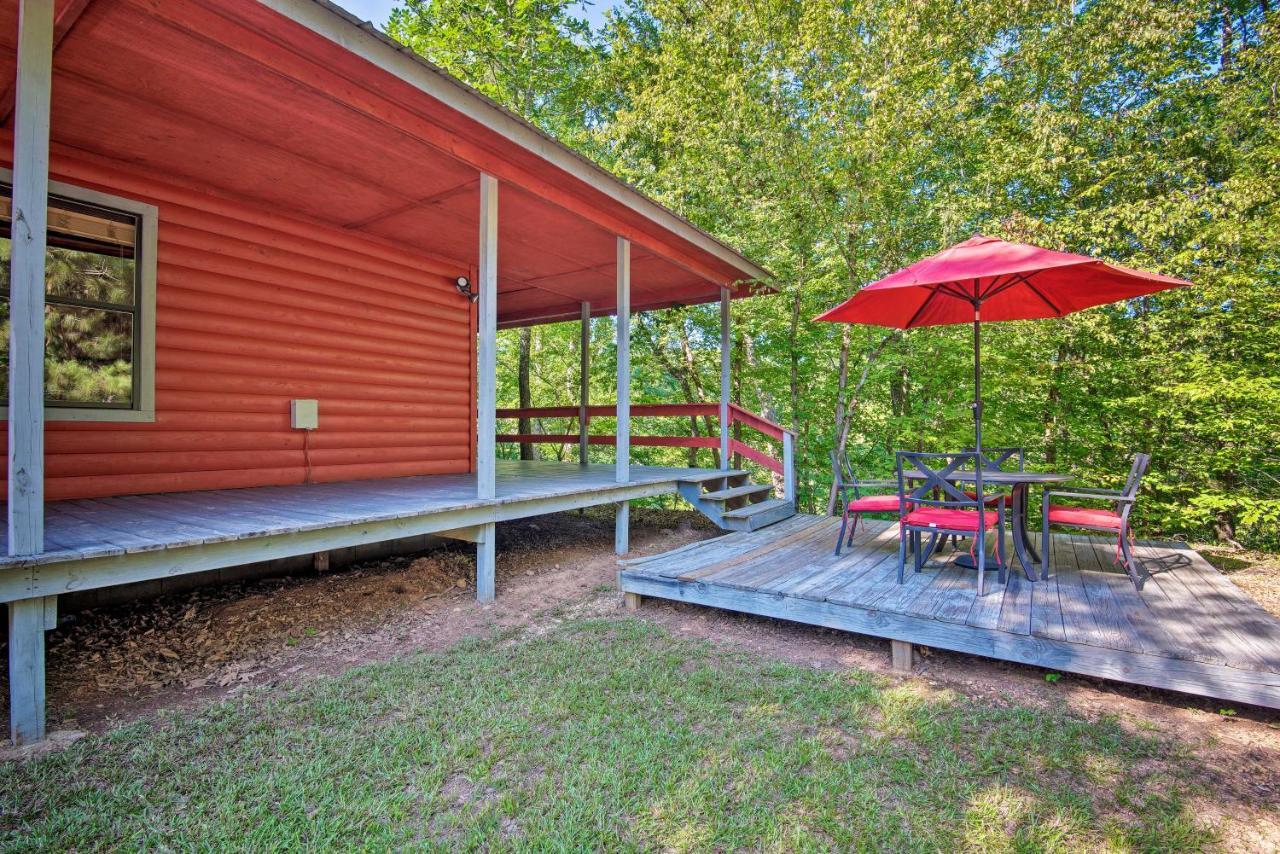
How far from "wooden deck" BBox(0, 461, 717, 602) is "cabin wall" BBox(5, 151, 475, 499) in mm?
271

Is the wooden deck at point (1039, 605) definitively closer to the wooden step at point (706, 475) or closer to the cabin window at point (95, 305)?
the wooden step at point (706, 475)

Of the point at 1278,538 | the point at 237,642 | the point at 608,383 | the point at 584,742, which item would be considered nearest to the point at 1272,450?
the point at 1278,538

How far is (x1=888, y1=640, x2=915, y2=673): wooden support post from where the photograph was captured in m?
3.09

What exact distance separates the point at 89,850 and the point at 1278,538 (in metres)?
11.7

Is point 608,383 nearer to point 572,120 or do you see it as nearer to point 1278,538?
point 572,120

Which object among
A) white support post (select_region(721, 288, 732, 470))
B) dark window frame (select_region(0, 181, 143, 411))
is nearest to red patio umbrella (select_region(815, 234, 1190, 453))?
white support post (select_region(721, 288, 732, 470))

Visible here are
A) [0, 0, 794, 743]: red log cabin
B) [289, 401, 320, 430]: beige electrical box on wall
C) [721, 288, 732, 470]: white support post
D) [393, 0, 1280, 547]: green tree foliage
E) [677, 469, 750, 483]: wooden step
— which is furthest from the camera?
[721, 288, 732, 470]: white support post

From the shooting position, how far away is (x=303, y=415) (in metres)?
5.20

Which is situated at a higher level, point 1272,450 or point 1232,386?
point 1232,386

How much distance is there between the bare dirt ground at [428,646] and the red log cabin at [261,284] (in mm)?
483

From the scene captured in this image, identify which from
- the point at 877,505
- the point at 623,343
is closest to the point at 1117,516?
the point at 877,505

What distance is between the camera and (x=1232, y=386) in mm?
6227

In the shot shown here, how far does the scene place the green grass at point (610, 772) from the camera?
1816 mm

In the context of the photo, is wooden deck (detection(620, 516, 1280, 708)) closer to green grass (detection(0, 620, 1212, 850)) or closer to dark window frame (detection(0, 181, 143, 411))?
green grass (detection(0, 620, 1212, 850))
